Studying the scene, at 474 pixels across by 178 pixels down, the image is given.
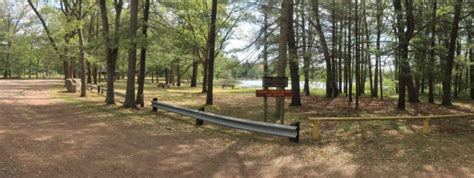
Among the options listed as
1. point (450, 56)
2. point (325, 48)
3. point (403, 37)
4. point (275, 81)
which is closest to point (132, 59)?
point (275, 81)

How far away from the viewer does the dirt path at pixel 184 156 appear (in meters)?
6.02

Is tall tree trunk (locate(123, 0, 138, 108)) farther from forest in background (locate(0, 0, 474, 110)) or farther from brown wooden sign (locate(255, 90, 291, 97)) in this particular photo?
brown wooden sign (locate(255, 90, 291, 97))

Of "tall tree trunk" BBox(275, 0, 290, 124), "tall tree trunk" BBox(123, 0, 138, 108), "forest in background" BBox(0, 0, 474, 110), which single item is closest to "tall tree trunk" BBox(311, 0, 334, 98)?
"forest in background" BBox(0, 0, 474, 110)

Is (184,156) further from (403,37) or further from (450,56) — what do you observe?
(450,56)

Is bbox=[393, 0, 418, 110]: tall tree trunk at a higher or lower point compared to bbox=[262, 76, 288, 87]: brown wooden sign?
higher

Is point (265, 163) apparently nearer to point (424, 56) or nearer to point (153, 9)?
point (424, 56)

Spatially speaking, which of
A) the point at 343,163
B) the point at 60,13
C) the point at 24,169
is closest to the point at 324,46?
the point at 343,163

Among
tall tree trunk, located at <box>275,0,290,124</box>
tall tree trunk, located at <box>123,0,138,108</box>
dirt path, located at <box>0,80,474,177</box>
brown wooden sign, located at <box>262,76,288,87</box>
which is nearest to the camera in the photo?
dirt path, located at <box>0,80,474,177</box>

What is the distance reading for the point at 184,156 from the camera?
7.07m

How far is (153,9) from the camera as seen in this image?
19547mm

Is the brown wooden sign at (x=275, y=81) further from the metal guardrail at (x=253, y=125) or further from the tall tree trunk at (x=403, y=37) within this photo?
the tall tree trunk at (x=403, y=37)

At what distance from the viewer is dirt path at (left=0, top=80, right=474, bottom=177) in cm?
602

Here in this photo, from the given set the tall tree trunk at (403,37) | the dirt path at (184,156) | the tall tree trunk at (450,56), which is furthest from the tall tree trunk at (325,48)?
the dirt path at (184,156)

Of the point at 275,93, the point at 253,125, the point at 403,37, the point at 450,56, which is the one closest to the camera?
the point at 253,125
